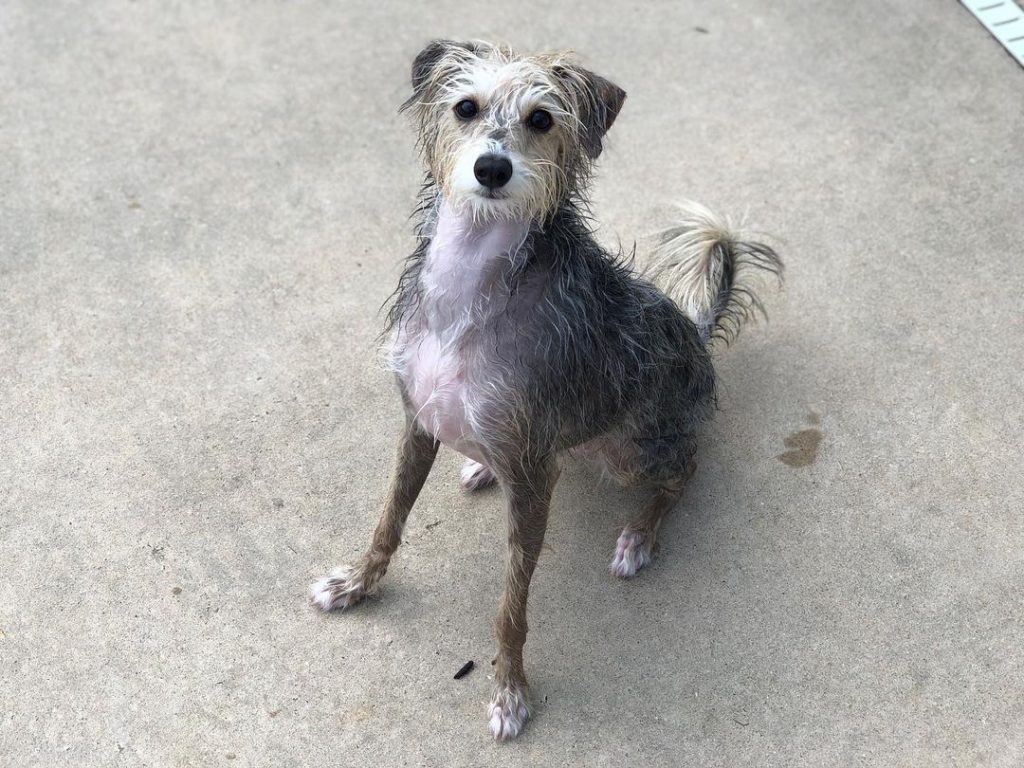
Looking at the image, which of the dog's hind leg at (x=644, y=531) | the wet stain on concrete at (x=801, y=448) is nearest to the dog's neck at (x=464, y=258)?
the dog's hind leg at (x=644, y=531)

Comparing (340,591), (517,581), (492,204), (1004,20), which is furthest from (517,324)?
(1004,20)

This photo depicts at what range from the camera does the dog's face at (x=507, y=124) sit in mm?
2564

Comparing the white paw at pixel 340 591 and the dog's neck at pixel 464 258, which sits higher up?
the dog's neck at pixel 464 258

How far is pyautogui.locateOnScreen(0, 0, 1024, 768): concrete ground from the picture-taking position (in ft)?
10.5

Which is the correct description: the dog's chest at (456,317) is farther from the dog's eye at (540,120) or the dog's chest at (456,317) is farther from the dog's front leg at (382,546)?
the dog's front leg at (382,546)

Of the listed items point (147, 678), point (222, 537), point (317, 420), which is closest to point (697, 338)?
point (317, 420)

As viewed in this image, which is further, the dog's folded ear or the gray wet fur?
the gray wet fur

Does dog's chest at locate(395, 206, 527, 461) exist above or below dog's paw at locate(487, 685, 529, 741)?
above

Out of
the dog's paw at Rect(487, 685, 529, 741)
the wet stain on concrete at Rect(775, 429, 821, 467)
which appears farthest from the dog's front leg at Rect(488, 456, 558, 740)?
the wet stain on concrete at Rect(775, 429, 821, 467)

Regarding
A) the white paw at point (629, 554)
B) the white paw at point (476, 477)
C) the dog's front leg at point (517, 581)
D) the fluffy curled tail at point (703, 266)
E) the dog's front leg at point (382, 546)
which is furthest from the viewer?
the fluffy curled tail at point (703, 266)

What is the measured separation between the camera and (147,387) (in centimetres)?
398

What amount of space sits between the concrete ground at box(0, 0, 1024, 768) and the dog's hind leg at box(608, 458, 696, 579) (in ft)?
0.28

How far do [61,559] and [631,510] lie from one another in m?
1.89

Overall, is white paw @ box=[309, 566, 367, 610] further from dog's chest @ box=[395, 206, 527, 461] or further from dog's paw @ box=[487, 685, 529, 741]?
dog's chest @ box=[395, 206, 527, 461]
